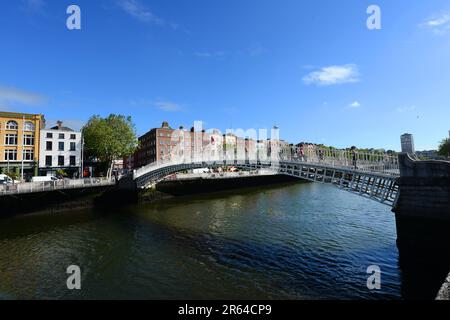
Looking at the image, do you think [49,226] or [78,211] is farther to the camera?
[78,211]

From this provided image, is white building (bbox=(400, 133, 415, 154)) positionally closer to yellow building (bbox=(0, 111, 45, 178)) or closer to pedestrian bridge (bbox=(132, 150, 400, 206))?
pedestrian bridge (bbox=(132, 150, 400, 206))

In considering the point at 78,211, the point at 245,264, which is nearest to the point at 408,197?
the point at 245,264

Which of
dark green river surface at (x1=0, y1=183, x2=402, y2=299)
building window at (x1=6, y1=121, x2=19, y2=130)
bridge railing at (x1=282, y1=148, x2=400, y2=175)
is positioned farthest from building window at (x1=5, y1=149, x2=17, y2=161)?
bridge railing at (x1=282, y1=148, x2=400, y2=175)

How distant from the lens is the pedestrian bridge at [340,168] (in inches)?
674

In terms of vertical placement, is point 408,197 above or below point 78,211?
above

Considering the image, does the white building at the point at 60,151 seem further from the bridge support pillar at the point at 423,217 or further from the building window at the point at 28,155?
the bridge support pillar at the point at 423,217

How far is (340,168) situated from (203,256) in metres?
11.5

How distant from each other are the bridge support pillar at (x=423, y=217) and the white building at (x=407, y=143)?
1.42m

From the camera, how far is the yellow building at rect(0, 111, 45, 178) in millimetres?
41094

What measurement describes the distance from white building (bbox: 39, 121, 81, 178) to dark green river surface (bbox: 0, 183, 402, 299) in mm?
21640

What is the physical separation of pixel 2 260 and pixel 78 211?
54.4 feet
